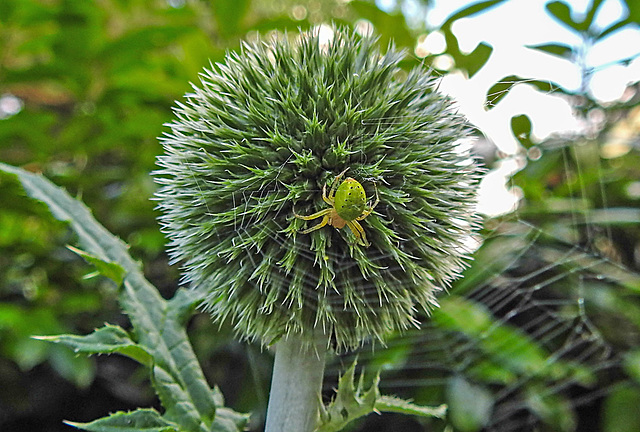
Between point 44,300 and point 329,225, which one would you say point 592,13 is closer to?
point 329,225

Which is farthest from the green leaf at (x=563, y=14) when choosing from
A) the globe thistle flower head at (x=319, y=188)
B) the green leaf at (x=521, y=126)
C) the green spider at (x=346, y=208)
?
the green spider at (x=346, y=208)

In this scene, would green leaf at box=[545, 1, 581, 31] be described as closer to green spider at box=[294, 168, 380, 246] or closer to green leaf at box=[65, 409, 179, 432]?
green spider at box=[294, 168, 380, 246]

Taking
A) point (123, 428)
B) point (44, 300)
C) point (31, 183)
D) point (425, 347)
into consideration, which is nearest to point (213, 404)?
point (123, 428)

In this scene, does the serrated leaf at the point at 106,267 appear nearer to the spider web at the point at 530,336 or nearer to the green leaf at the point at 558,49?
the spider web at the point at 530,336

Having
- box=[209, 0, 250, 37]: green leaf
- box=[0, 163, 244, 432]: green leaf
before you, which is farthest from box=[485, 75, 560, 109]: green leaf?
box=[209, 0, 250, 37]: green leaf

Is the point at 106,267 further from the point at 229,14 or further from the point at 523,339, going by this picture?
the point at 229,14
